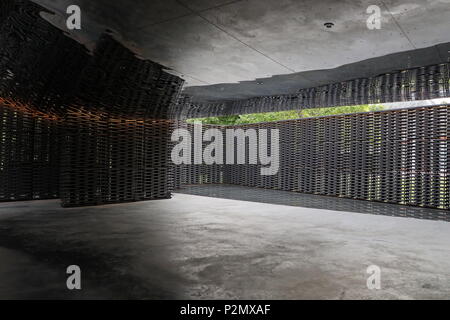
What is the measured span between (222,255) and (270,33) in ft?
13.3

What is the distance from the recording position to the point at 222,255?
405 centimetres

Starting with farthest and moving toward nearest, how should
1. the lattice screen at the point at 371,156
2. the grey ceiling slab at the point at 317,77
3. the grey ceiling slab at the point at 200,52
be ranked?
the lattice screen at the point at 371,156, the grey ceiling slab at the point at 317,77, the grey ceiling slab at the point at 200,52

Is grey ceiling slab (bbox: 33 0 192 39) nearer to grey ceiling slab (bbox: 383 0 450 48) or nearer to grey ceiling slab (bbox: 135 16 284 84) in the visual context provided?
grey ceiling slab (bbox: 135 16 284 84)

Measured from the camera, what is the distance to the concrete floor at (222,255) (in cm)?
298

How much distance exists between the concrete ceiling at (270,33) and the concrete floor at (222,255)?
351 cm

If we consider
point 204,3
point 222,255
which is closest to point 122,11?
point 204,3

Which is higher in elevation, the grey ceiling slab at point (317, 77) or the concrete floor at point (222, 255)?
the grey ceiling slab at point (317, 77)

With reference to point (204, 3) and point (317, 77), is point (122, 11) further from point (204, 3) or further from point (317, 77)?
point (317, 77)

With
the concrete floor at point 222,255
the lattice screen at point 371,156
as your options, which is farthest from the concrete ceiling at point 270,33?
the concrete floor at point 222,255

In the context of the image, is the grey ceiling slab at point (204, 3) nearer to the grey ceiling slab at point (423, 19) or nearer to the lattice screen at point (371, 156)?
the grey ceiling slab at point (423, 19)

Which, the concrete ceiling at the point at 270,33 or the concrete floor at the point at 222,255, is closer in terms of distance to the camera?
the concrete floor at the point at 222,255

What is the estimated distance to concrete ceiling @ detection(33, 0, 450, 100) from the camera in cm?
482
